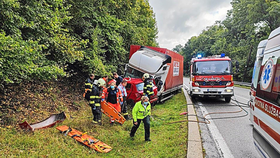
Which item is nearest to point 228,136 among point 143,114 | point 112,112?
point 143,114

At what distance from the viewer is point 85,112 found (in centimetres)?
702

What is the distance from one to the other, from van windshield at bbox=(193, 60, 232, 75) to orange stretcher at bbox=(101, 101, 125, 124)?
5.72m

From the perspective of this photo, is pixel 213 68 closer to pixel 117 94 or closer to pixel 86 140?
pixel 117 94

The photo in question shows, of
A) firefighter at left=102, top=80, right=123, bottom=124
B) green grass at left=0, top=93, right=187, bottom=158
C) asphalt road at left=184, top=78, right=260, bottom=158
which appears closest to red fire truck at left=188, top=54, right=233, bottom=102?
asphalt road at left=184, top=78, right=260, bottom=158

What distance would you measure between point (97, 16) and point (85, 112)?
4781 mm

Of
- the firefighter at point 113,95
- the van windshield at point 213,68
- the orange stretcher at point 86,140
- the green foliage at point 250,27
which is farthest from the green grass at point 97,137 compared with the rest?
the green foliage at point 250,27

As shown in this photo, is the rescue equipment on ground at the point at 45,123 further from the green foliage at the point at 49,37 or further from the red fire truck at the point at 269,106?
the red fire truck at the point at 269,106

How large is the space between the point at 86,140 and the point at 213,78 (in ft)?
23.8

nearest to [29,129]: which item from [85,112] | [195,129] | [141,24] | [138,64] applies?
[85,112]

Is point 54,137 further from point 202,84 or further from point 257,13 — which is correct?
point 257,13

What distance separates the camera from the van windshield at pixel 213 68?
30.9 feet

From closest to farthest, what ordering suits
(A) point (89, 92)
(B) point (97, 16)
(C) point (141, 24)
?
1. (A) point (89, 92)
2. (B) point (97, 16)
3. (C) point (141, 24)

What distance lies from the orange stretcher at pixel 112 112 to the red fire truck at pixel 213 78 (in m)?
5.43

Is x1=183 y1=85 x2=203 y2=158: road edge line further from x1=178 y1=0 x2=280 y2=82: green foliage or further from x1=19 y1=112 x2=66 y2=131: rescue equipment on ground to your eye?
x1=178 y1=0 x2=280 y2=82: green foliage
